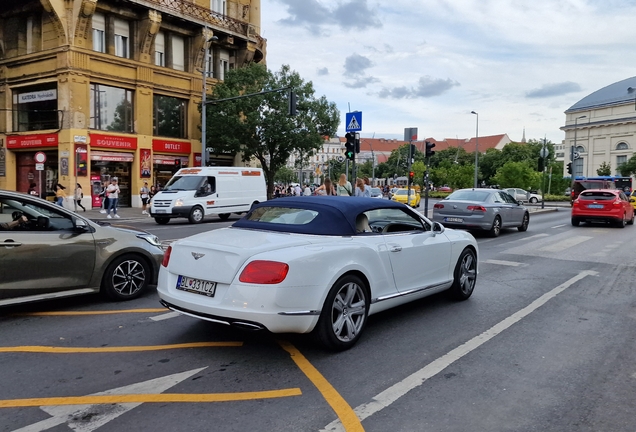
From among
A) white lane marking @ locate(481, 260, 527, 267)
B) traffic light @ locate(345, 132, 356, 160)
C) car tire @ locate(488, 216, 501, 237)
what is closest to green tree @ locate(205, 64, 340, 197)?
traffic light @ locate(345, 132, 356, 160)

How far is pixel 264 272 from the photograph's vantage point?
14.4 feet

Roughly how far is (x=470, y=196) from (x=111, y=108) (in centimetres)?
2147

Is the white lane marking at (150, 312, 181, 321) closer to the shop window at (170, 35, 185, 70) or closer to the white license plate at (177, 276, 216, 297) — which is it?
the white license plate at (177, 276, 216, 297)

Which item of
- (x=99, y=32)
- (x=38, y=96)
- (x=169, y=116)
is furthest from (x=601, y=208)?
(x=38, y=96)

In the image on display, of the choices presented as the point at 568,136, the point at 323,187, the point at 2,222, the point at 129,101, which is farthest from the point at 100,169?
the point at 568,136

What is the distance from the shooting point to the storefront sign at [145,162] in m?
30.8

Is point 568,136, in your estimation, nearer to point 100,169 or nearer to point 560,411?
point 100,169

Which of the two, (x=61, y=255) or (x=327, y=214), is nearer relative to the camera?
(x=327, y=214)

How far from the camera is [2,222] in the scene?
5.94 meters

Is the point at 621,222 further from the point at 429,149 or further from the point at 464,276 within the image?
the point at 464,276

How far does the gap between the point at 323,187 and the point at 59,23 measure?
62.9 feet

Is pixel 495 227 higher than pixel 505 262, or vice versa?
pixel 495 227

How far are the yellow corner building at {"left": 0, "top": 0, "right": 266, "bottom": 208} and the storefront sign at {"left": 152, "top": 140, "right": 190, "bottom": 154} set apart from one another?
61 millimetres

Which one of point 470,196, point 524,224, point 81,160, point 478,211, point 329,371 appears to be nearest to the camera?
point 329,371
